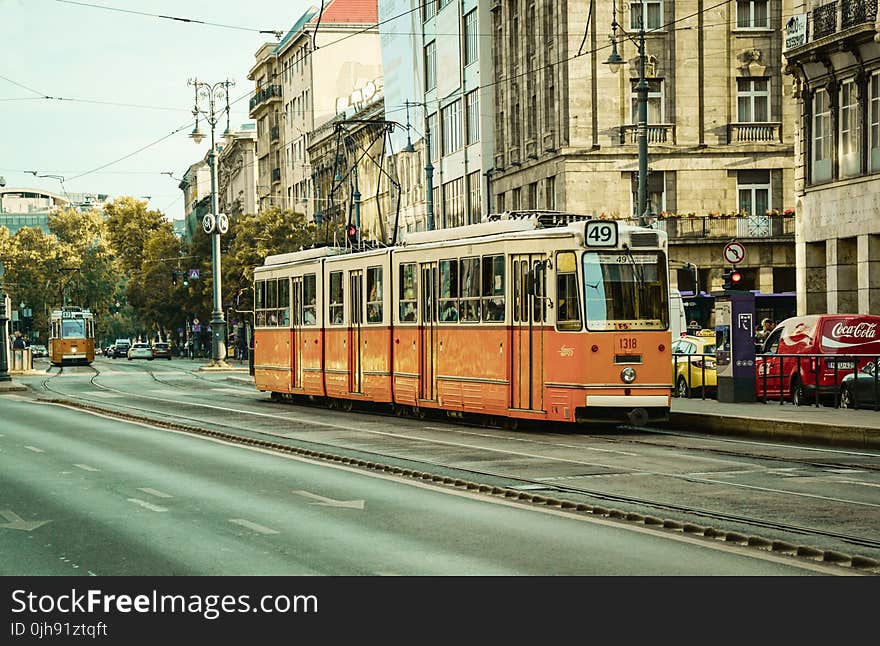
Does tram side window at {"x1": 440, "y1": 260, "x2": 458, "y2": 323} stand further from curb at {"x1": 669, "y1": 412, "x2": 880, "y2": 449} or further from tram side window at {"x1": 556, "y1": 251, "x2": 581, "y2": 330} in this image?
curb at {"x1": 669, "y1": 412, "x2": 880, "y2": 449}

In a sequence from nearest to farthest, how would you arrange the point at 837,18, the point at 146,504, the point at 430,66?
the point at 146,504
the point at 837,18
the point at 430,66

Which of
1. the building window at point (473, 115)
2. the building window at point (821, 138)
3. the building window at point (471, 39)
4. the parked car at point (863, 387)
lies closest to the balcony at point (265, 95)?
the building window at point (471, 39)

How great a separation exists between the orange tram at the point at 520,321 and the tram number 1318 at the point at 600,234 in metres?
0.02

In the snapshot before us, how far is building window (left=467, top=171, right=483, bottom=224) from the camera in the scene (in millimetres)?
64562

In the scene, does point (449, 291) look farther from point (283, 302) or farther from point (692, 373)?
point (283, 302)

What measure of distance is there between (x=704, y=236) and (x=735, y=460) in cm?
3578

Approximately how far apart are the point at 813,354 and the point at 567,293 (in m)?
6.75

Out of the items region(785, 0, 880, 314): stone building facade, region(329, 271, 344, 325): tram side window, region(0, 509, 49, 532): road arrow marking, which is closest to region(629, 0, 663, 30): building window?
region(785, 0, 880, 314): stone building facade

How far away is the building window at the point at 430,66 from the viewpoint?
71.6 metres

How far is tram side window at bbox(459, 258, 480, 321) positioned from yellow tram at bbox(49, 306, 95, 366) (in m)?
64.4

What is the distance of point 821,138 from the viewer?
40.2 metres

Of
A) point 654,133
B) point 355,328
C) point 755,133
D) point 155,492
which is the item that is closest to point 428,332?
point 355,328
